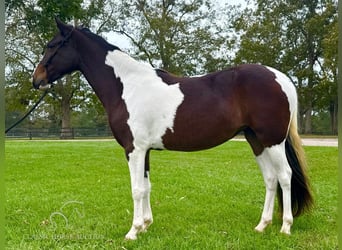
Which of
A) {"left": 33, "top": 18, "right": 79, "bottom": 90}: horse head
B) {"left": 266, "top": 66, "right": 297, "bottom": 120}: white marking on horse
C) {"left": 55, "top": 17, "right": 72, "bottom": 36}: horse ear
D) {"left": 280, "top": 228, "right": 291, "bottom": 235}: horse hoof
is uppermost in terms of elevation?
{"left": 55, "top": 17, "right": 72, "bottom": 36}: horse ear

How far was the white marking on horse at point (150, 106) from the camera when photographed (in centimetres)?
299

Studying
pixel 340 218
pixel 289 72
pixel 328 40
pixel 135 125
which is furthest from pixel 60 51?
pixel 289 72

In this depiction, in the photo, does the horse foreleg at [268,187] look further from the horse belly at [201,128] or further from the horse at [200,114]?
the horse belly at [201,128]

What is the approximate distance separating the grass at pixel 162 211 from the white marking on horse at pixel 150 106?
0.86 meters

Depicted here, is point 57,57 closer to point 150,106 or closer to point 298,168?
point 150,106

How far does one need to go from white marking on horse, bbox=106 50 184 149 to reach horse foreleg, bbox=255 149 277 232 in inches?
37.6

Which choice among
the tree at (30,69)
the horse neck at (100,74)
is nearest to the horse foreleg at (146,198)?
the horse neck at (100,74)

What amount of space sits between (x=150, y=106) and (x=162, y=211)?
4.74 ft

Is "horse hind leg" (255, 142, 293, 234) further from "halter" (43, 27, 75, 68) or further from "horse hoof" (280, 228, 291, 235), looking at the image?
"halter" (43, 27, 75, 68)

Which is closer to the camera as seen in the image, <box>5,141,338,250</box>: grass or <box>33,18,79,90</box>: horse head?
<box>5,141,338,250</box>: grass

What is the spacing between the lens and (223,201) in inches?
169

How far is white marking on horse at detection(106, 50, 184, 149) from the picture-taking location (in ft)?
9.80

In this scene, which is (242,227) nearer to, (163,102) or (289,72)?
(163,102)

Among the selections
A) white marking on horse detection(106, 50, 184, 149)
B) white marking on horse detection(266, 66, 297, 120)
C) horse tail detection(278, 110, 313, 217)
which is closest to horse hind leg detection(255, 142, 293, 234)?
horse tail detection(278, 110, 313, 217)
